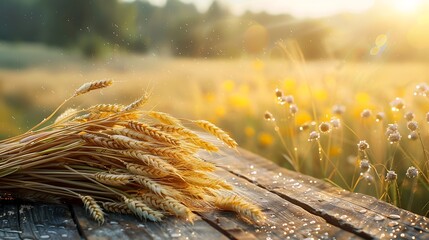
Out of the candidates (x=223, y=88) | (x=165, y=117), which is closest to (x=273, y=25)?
(x=223, y=88)

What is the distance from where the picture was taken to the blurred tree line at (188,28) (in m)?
9.59

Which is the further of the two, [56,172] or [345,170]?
[345,170]

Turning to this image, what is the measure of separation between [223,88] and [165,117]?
2988mm

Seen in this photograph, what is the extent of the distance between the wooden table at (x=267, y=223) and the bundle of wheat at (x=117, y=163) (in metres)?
0.06

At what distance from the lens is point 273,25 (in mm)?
10492

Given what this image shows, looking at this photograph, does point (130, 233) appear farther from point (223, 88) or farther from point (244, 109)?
point (223, 88)

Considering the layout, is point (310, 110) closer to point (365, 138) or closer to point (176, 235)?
point (365, 138)

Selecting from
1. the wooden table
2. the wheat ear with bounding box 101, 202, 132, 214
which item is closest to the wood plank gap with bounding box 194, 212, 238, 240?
the wooden table

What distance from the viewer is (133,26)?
1728 cm

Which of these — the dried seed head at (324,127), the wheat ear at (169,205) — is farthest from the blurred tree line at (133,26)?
the wheat ear at (169,205)

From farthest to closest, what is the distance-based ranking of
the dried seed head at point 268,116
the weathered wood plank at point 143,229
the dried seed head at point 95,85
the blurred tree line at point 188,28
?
the blurred tree line at point 188,28, the dried seed head at point 268,116, the dried seed head at point 95,85, the weathered wood plank at point 143,229

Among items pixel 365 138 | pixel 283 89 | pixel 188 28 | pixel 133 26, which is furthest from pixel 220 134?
pixel 133 26

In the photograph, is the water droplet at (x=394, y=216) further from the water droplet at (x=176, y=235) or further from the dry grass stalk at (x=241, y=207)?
the water droplet at (x=176, y=235)

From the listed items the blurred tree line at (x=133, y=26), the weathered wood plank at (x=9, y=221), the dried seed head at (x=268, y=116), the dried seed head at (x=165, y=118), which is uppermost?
the dried seed head at (x=165, y=118)
